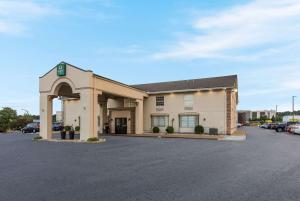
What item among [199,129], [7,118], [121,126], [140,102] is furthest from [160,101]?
[7,118]

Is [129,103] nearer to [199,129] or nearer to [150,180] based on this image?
[199,129]

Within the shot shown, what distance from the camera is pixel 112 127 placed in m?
34.0

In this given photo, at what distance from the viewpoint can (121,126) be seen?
1287 inches

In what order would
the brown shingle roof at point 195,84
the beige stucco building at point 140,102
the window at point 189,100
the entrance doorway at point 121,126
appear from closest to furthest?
the beige stucco building at point 140,102, the brown shingle roof at point 195,84, the window at point 189,100, the entrance doorway at point 121,126

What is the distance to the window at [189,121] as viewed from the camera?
30692 mm

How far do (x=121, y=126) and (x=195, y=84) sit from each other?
37.0 feet

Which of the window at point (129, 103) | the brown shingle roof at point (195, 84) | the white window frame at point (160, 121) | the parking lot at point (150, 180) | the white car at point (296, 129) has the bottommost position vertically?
the white car at point (296, 129)

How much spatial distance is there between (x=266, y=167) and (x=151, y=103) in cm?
2464

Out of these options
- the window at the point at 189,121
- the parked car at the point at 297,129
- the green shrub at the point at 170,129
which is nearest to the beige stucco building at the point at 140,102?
the window at the point at 189,121

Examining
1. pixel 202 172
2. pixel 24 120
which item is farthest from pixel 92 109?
pixel 24 120

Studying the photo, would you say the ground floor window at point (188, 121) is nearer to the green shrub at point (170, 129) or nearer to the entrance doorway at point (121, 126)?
the green shrub at point (170, 129)

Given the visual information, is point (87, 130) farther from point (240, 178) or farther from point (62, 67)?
point (240, 178)

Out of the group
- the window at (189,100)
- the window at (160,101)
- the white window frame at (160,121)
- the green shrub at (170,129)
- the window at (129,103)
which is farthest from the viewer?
the window at (160,101)

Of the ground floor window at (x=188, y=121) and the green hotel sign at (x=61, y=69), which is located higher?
the green hotel sign at (x=61, y=69)
